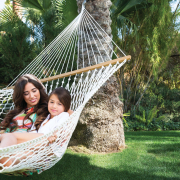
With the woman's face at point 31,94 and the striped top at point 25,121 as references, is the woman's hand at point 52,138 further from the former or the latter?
the woman's face at point 31,94

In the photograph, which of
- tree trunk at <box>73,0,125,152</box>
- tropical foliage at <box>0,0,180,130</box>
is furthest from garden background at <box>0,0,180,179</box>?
tree trunk at <box>73,0,125,152</box>

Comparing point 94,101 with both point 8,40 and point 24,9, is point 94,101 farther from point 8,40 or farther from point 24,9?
point 24,9

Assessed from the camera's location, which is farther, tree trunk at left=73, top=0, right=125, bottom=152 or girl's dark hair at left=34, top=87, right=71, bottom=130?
tree trunk at left=73, top=0, right=125, bottom=152

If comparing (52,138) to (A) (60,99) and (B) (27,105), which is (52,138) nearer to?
(A) (60,99)

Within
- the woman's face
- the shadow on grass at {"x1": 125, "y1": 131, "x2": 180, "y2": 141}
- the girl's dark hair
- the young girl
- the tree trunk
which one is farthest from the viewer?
the shadow on grass at {"x1": 125, "y1": 131, "x2": 180, "y2": 141}

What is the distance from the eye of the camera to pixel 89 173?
1835 millimetres

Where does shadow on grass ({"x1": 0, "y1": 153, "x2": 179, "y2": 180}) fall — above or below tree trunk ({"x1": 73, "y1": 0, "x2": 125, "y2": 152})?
below

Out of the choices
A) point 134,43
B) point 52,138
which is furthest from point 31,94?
point 134,43

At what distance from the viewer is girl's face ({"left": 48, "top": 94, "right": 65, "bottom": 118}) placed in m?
1.57

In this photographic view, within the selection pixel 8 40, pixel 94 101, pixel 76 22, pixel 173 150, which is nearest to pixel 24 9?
pixel 8 40

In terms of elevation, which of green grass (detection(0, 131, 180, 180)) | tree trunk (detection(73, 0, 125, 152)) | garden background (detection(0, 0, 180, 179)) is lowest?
green grass (detection(0, 131, 180, 180))

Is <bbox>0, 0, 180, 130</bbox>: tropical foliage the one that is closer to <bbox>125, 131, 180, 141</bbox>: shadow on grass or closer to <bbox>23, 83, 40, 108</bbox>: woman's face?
<bbox>125, 131, 180, 141</bbox>: shadow on grass

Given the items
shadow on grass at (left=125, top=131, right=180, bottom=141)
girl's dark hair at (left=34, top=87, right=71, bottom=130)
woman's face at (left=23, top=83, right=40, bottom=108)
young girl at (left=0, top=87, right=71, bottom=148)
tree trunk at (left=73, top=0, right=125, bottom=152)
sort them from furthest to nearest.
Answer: shadow on grass at (left=125, top=131, right=180, bottom=141)
tree trunk at (left=73, top=0, right=125, bottom=152)
woman's face at (left=23, top=83, right=40, bottom=108)
girl's dark hair at (left=34, top=87, right=71, bottom=130)
young girl at (left=0, top=87, right=71, bottom=148)

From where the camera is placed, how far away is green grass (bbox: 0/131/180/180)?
176cm
